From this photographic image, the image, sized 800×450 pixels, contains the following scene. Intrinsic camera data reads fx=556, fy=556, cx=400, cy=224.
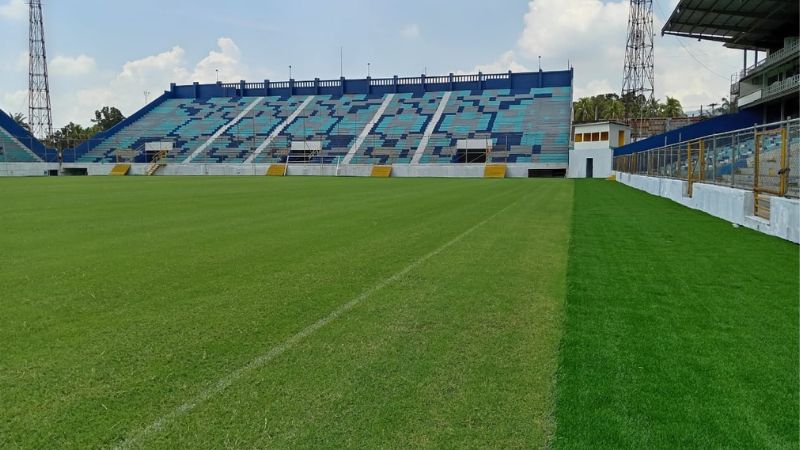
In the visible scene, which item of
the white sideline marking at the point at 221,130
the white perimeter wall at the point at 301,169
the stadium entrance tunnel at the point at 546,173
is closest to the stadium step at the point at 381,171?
the white perimeter wall at the point at 301,169

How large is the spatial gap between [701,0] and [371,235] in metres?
31.9

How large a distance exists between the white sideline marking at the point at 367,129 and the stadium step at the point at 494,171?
46.6 ft

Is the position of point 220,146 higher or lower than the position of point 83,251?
higher

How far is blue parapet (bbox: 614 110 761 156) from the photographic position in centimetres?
3089

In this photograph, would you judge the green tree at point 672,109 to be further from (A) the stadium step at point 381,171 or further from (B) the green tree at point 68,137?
Result: (B) the green tree at point 68,137

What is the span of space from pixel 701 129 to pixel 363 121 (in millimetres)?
35717

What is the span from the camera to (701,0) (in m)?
32.3

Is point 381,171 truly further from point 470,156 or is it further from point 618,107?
point 618,107

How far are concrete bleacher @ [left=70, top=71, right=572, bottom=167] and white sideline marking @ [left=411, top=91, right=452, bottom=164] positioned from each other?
0.33ft

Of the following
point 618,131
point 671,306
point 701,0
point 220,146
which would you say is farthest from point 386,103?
point 671,306

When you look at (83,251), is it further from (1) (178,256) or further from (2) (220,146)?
(2) (220,146)

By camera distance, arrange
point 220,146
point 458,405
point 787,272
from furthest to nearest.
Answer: point 220,146 → point 787,272 → point 458,405

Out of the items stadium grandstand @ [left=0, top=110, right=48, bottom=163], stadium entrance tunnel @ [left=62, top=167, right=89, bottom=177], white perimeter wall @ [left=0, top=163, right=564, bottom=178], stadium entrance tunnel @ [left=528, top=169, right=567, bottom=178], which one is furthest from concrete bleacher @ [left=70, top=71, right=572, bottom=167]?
stadium grandstand @ [left=0, top=110, right=48, bottom=163]

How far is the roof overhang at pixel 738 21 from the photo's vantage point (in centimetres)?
3247
